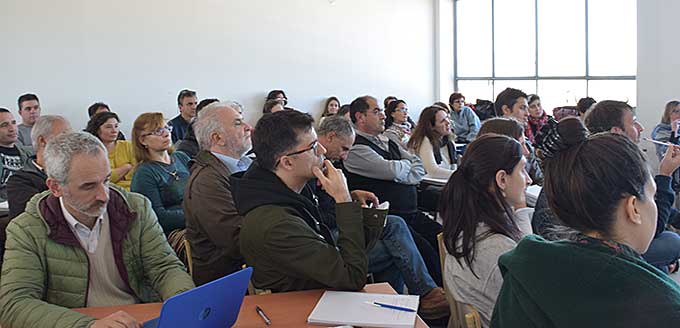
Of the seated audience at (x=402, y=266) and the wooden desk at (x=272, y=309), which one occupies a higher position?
the wooden desk at (x=272, y=309)

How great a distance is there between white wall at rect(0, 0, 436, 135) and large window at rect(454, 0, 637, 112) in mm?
752

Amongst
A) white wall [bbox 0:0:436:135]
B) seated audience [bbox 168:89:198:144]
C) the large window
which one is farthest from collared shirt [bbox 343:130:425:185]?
white wall [bbox 0:0:436:135]

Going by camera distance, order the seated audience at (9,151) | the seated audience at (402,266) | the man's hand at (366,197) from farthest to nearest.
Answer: the seated audience at (9,151)
the seated audience at (402,266)
the man's hand at (366,197)

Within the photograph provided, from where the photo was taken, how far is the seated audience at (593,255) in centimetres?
121

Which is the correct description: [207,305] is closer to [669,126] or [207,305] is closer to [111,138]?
[111,138]

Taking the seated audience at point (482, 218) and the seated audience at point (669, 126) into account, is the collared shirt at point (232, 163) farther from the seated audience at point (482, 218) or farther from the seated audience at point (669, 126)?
the seated audience at point (669, 126)

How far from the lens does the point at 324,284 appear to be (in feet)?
6.86

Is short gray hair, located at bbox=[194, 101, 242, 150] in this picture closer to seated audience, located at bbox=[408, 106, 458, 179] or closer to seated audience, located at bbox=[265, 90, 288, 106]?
seated audience, located at bbox=[408, 106, 458, 179]

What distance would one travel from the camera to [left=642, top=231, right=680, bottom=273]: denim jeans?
3.47 m

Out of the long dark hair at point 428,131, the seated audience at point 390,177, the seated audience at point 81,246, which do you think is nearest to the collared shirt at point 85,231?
the seated audience at point 81,246

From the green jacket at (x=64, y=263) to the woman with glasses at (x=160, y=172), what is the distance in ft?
4.79

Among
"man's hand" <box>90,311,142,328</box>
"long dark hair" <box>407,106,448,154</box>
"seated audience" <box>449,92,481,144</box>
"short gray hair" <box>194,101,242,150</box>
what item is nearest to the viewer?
"man's hand" <box>90,311,142,328</box>

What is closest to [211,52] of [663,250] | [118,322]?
[663,250]

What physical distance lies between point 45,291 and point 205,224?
85cm
